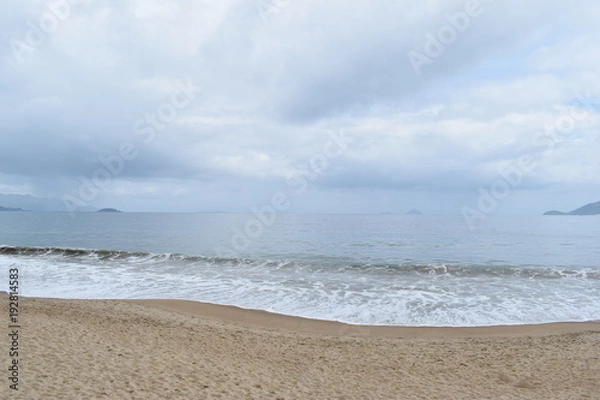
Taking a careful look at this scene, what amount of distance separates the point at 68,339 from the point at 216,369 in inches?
156

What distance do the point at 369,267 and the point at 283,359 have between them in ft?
57.9

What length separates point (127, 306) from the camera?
44.9 feet

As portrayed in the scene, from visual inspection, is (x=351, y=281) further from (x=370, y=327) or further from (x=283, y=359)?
(x=283, y=359)

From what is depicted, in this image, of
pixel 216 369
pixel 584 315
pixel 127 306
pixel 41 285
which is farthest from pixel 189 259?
pixel 584 315

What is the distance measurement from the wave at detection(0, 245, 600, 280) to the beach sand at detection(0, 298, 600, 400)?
38.1ft

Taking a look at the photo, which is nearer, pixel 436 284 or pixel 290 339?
pixel 290 339

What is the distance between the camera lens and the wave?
76.3 feet

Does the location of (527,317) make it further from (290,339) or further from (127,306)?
(127,306)

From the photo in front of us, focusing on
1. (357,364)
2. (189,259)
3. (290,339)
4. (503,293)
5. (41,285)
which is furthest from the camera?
(189,259)

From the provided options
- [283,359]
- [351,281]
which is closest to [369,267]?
[351,281]

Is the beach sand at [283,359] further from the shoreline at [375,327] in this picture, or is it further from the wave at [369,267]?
the wave at [369,267]

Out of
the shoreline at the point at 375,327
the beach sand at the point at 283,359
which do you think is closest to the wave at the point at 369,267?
the shoreline at the point at 375,327

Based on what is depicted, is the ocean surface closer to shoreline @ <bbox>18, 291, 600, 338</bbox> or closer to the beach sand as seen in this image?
shoreline @ <bbox>18, 291, 600, 338</bbox>

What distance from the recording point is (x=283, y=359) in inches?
342
